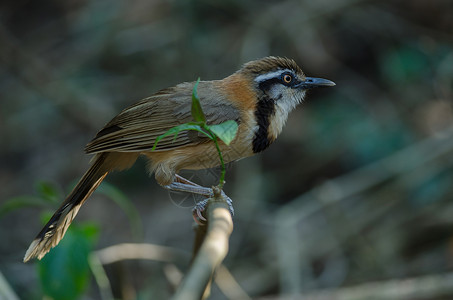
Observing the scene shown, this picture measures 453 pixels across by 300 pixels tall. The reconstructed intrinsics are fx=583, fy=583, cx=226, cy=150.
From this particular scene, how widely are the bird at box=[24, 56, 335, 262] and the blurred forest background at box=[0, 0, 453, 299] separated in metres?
Answer: 1.52

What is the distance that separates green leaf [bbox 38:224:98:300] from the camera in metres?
3.30

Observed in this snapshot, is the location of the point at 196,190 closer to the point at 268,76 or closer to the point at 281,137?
the point at 268,76

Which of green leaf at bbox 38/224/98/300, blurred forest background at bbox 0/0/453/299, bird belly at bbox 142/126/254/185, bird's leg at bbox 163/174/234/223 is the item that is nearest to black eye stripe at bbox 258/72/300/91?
bird belly at bbox 142/126/254/185

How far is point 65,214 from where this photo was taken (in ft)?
11.3

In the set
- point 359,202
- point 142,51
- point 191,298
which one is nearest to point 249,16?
point 142,51

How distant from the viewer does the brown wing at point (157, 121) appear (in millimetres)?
3412

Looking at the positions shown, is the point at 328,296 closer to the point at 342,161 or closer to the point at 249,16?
the point at 342,161

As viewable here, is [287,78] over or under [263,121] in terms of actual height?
over

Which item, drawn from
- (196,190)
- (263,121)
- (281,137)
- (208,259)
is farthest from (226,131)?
(281,137)

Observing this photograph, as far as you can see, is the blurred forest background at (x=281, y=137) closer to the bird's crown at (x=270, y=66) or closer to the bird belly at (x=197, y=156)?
the bird belly at (x=197, y=156)

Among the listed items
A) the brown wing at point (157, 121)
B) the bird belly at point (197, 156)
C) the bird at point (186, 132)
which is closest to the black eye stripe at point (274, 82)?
the bird at point (186, 132)

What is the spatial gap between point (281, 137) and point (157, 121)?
4.53m

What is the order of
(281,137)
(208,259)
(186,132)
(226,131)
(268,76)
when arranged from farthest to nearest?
(281,137)
(268,76)
(186,132)
(226,131)
(208,259)

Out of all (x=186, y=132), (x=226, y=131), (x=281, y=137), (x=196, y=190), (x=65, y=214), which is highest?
(x=226, y=131)
